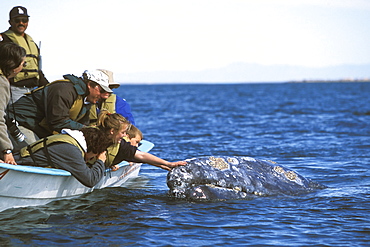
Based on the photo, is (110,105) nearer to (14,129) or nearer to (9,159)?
(14,129)

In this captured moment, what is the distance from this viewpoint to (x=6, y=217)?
7.15m

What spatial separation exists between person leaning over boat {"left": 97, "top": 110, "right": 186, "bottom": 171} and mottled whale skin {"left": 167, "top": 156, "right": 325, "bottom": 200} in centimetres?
26

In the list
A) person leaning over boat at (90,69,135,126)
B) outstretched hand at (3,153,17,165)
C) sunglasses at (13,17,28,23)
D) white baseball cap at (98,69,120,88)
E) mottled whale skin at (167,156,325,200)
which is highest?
sunglasses at (13,17,28,23)

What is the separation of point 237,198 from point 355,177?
3541 millimetres

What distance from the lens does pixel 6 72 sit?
6766mm

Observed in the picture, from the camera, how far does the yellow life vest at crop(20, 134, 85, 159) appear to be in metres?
6.94

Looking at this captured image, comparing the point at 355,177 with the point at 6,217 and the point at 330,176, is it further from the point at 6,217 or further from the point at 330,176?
the point at 6,217

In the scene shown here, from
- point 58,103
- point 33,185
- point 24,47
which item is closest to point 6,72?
point 58,103

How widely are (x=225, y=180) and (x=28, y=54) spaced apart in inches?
154

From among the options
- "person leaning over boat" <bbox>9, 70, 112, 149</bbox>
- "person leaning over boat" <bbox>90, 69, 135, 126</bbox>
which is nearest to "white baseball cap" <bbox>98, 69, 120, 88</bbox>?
"person leaning over boat" <bbox>90, 69, 135, 126</bbox>

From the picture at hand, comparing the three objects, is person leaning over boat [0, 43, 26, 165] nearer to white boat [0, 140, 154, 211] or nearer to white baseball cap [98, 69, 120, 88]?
white boat [0, 140, 154, 211]

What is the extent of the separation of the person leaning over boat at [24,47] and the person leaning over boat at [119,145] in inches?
78.5

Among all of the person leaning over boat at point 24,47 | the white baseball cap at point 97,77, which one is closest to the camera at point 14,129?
the person leaning over boat at point 24,47

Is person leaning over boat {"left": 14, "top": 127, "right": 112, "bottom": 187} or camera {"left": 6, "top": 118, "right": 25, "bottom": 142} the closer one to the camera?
person leaning over boat {"left": 14, "top": 127, "right": 112, "bottom": 187}
